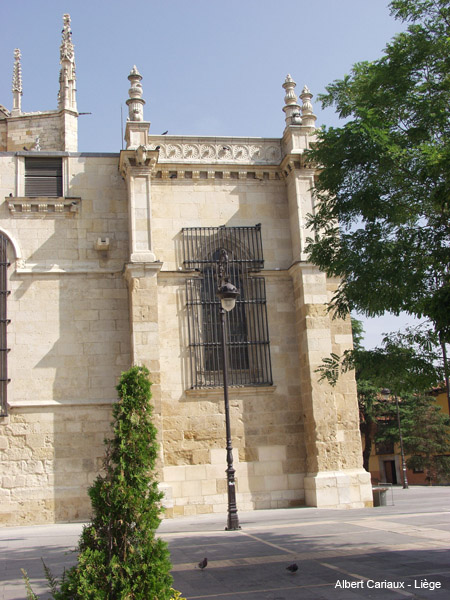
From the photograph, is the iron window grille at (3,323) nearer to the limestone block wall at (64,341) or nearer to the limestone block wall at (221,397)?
the limestone block wall at (64,341)

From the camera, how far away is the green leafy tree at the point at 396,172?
839cm

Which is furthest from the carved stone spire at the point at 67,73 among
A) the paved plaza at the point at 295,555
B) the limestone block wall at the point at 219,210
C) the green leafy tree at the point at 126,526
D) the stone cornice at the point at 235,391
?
the green leafy tree at the point at 126,526

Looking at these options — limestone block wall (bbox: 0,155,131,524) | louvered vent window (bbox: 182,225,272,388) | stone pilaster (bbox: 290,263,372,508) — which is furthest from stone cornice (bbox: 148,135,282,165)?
stone pilaster (bbox: 290,263,372,508)

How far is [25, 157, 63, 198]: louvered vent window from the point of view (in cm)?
1697

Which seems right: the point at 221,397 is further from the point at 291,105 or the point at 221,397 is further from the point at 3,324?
the point at 291,105

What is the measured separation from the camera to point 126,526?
4.97 meters

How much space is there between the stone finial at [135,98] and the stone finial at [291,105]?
4071 millimetres

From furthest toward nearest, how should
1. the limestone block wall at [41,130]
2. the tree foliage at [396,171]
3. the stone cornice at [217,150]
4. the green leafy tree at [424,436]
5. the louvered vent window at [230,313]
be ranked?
the green leafy tree at [424,436] → the limestone block wall at [41,130] → the stone cornice at [217,150] → the louvered vent window at [230,313] → the tree foliage at [396,171]

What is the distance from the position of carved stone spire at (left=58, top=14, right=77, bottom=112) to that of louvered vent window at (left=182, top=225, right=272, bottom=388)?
724 inches

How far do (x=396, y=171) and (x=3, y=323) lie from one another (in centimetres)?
1083

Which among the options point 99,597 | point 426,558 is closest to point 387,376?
point 426,558

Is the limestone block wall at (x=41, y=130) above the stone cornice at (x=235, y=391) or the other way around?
above

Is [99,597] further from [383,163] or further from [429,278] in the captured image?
[383,163]

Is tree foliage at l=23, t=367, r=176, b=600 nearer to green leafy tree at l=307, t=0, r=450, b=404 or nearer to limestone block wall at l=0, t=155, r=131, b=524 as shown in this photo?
green leafy tree at l=307, t=0, r=450, b=404
